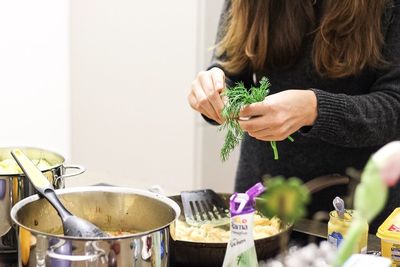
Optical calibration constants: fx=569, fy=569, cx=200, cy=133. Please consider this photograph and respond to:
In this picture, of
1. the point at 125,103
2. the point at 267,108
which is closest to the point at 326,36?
the point at 267,108

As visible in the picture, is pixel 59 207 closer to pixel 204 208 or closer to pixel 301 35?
pixel 204 208

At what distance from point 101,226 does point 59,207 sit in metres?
0.13

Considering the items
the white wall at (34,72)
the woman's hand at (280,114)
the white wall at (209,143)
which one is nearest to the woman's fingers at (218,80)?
the woman's hand at (280,114)

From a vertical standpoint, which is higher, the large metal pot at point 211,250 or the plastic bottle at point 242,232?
the plastic bottle at point 242,232

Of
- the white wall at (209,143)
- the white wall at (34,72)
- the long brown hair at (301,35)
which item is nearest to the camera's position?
Result: the long brown hair at (301,35)

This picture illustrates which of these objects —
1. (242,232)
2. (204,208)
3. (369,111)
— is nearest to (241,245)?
(242,232)

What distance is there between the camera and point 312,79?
145 cm

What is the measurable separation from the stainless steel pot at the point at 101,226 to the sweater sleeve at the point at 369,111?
1.49 ft

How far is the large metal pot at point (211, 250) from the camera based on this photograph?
0.87m

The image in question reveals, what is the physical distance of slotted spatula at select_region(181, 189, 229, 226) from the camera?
108 cm

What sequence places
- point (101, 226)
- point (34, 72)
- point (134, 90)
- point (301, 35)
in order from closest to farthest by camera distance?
1. point (101, 226)
2. point (301, 35)
3. point (134, 90)
4. point (34, 72)

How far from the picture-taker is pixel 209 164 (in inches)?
116

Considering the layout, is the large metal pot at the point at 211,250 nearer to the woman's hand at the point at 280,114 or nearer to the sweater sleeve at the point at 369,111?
the woman's hand at the point at 280,114

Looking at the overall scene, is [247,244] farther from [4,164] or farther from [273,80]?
[273,80]
